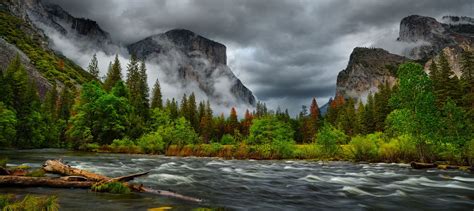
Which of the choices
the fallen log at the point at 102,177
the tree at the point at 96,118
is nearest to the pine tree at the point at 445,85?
the tree at the point at 96,118

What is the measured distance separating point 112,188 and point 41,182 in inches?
106

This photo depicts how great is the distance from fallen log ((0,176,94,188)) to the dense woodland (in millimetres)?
25637

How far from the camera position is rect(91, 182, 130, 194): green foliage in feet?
35.2

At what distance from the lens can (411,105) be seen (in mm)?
28328

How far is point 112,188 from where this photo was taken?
10844 mm

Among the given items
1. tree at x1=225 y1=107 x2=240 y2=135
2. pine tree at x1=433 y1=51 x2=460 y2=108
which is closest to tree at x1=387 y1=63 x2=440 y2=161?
pine tree at x1=433 y1=51 x2=460 y2=108

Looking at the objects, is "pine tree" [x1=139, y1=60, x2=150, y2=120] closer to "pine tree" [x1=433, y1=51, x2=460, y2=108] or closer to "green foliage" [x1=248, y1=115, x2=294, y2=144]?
"green foliage" [x1=248, y1=115, x2=294, y2=144]

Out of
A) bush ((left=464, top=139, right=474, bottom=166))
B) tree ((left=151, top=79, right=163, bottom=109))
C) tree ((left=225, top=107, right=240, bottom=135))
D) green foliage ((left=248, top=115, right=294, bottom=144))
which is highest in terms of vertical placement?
tree ((left=151, top=79, right=163, bottom=109))

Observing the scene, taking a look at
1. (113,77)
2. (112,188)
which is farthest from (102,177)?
(113,77)

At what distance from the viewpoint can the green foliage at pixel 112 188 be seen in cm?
1074

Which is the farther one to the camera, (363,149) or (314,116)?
(314,116)

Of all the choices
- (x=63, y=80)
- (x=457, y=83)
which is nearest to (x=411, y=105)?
(x=457, y=83)

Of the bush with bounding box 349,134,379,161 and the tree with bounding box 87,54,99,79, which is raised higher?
the tree with bounding box 87,54,99,79

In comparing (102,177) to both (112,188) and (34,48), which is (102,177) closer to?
(112,188)
